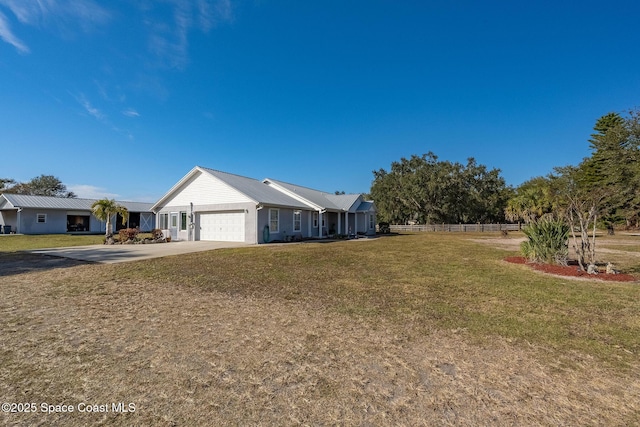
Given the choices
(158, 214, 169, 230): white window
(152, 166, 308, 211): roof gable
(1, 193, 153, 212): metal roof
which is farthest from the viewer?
(1, 193, 153, 212): metal roof

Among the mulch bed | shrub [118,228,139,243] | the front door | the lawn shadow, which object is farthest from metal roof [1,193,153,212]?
the mulch bed

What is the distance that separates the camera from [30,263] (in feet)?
35.8

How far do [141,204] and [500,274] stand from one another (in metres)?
41.6

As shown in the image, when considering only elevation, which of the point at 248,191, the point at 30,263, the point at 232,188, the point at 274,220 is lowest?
the point at 30,263

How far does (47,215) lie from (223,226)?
23359 millimetres

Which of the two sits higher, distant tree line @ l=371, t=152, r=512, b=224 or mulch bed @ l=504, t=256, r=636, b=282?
distant tree line @ l=371, t=152, r=512, b=224

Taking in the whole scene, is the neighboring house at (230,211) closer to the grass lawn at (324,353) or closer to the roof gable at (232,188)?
the roof gable at (232,188)

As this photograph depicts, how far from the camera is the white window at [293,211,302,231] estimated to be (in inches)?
903

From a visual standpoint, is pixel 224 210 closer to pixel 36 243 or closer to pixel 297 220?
pixel 297 220

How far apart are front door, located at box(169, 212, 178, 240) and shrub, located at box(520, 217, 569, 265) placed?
69.6ft

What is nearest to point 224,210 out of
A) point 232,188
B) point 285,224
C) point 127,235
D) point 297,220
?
point 232,188

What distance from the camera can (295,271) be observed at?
9.52 m

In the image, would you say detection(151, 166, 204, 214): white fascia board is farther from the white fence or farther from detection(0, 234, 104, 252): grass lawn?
the white fence

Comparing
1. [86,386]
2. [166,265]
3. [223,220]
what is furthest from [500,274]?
[223,220]
